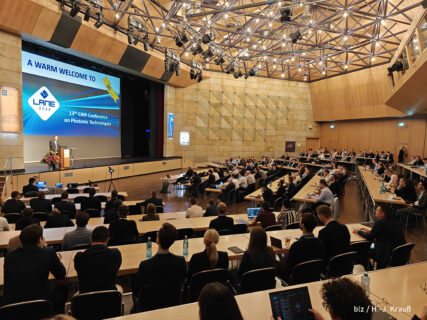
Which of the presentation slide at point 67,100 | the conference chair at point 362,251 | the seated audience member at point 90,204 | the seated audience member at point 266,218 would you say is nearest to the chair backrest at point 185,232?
the seated audience member at point 266,218

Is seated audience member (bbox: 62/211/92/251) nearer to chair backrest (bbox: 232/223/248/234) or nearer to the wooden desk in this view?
the wooden desk

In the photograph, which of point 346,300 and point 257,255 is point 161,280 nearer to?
point 257,255

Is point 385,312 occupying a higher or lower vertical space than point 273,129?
lower

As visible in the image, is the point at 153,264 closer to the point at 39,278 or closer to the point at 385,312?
the point at 39,278

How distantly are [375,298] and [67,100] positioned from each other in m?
15.2

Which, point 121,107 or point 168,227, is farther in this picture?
point 121,107

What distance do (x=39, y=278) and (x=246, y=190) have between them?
878cm

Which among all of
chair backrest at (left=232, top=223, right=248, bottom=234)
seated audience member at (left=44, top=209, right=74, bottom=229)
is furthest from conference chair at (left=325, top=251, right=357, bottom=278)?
seated audience member at (left=44, top=209, right=74, bottom=229)

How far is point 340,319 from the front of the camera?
60.2 inches

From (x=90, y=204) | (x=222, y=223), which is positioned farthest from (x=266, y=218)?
(x=90, y=204)

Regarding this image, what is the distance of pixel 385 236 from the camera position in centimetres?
404

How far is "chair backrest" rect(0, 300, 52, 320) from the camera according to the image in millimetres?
2105

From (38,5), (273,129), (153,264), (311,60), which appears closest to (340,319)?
(153,264)

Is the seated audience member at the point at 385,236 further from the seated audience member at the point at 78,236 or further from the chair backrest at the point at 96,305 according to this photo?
the seated audience member at the point at 78,236
